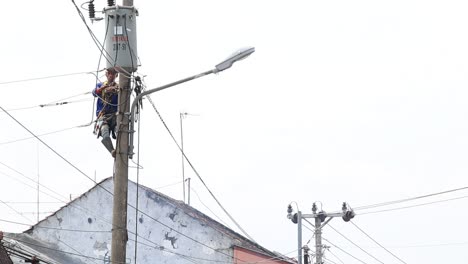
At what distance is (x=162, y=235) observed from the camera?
33.3 meters

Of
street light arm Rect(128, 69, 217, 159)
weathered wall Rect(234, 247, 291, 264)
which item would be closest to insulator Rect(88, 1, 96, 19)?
street light arm Rect(128, 69, 217, 159)

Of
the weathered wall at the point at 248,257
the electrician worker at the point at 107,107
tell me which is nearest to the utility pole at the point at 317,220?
the weathered wall at the point at 248,257

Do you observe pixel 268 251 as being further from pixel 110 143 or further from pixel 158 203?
pixel 110 143

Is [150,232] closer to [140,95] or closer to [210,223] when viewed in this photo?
[210,223]

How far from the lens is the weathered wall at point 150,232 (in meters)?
33.2

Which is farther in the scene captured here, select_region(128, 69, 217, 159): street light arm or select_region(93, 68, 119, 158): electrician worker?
select_region(93, 68, 119, 158): electrician worker

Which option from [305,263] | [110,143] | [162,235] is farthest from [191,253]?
[110,143]

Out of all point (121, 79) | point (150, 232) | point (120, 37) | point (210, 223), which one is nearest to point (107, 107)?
point (121, 79)

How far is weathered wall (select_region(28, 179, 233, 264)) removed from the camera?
33156 mm

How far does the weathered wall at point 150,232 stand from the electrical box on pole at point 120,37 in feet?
53.3

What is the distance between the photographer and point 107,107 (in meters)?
17.1

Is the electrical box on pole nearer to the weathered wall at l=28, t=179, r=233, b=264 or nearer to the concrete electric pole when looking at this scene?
the concrete electric pole

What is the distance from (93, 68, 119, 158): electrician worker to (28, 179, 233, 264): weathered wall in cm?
1601

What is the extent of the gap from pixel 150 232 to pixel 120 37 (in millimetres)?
16849
